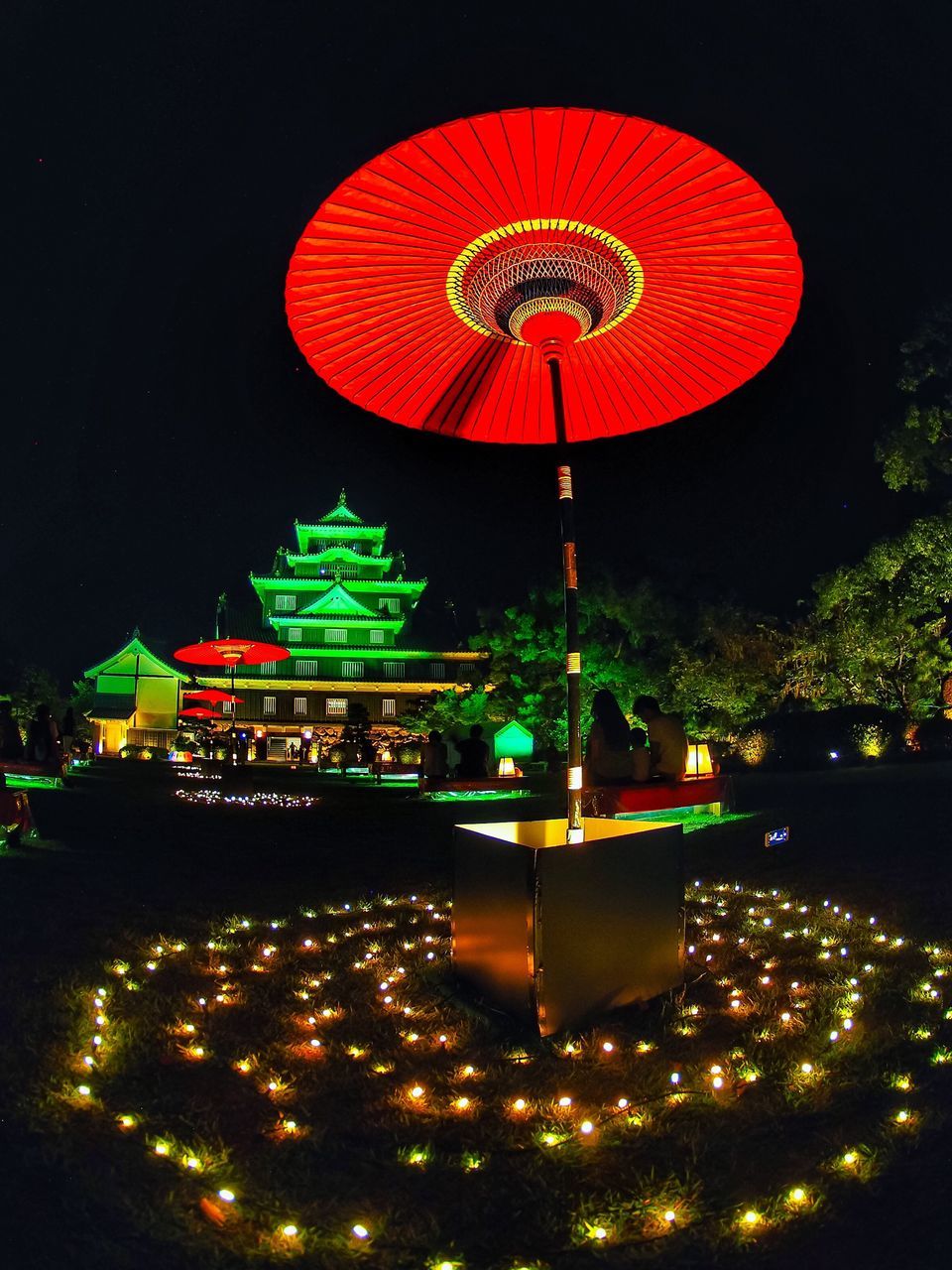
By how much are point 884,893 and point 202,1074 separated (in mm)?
4434

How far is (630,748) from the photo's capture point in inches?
343

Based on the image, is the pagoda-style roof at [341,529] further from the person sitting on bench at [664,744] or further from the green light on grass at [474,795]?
the person sitting on bench at [664,744]

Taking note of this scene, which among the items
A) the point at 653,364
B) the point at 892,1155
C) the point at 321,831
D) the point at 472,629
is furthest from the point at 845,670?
the point at 472,629

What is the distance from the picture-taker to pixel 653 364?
4.32m

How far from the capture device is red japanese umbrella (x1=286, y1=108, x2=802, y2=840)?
10.4ft

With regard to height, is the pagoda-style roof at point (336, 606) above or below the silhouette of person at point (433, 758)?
above

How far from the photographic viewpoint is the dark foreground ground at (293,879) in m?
2.19

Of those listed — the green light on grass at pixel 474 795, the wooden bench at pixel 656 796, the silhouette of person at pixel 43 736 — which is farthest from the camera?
the green light on grass at pixel 474 795

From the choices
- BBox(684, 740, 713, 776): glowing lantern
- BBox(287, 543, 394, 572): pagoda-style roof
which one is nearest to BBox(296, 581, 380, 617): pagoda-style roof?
BBox(287, 543, 394, 572): pagoda-style roof

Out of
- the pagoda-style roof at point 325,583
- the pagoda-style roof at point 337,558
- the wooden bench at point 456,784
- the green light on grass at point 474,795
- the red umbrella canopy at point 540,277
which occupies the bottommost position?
the green light on grass at point 474,795

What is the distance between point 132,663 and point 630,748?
1210 inches

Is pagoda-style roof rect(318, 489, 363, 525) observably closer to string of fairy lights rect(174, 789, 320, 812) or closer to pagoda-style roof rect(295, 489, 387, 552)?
pagoda-style roof rect(295, 489, 387, 552)

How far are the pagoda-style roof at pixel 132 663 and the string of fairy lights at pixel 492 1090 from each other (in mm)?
32893

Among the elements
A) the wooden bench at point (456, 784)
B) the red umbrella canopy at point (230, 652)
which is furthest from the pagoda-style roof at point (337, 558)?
the wooden bench at point (456, 784)
